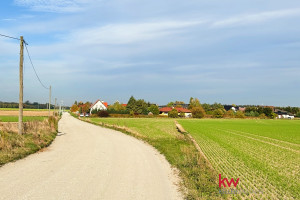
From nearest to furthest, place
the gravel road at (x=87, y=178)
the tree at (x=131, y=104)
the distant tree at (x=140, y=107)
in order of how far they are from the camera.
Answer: the gravel road at (x=87, y=178) → the tree at (x=131, y=104) → the distant tree at (x=140, y=107)

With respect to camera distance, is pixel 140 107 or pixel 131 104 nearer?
pixel 131 104

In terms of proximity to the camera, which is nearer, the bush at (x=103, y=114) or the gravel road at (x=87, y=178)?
the gravel road at (x=87, y=178)

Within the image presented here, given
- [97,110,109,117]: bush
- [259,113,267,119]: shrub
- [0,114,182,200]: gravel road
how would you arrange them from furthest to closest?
[259,113,267,119]: shrub, [97,110,109,117]: bush, [0,114,182,200]: gravel road

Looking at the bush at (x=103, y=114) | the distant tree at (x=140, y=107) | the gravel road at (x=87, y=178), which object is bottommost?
the gravel road at (x=87, y=178)

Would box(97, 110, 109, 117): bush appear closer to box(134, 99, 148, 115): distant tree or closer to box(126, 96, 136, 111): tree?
box(126, 96, 136, 111): tree

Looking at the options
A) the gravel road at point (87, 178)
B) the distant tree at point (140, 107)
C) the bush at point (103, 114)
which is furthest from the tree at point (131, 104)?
the gravel road at point (87, 178)

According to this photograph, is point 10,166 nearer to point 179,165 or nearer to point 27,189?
point 27,189

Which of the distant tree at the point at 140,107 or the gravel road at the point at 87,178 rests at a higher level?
the distant tree at the point at 140,107

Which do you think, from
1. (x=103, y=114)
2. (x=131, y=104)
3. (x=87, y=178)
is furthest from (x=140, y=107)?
(x=87, y=178)

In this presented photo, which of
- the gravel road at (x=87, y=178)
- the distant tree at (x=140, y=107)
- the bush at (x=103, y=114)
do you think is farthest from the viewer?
the distant tree at (x=140, y=107)

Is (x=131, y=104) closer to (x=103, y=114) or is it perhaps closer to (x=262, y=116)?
(x=103, y=114)

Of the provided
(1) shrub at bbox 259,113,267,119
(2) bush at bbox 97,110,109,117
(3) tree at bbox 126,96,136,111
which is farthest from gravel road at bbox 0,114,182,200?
(1) shrub at bbox 259,113,267,119

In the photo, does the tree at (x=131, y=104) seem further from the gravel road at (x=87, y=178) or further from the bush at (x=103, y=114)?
the gravel road at (x=87, y=178)

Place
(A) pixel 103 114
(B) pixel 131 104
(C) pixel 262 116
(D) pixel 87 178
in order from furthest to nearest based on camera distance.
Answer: (C) pixel 262 116
(B) pixel 131 104
(A) pixel 103 114
(D) pixel 87 178
